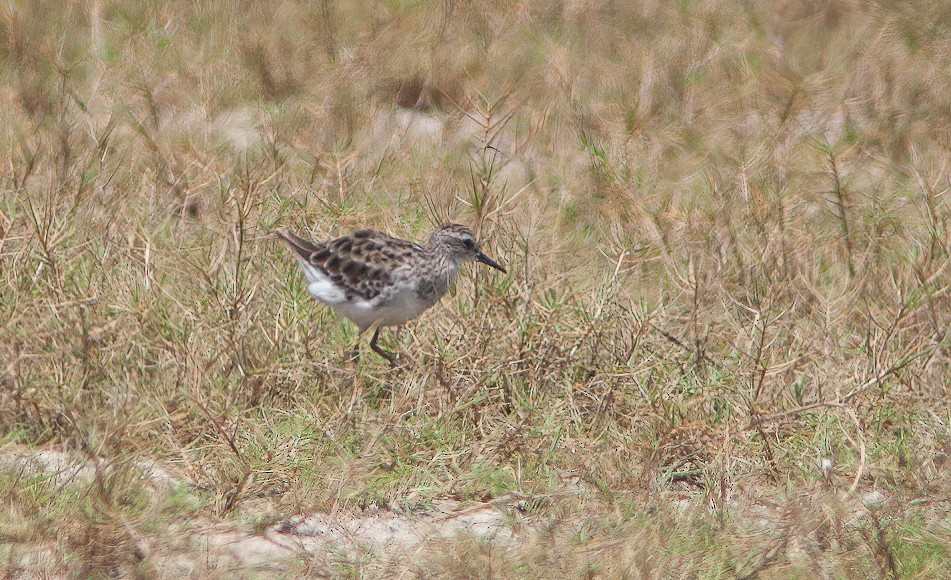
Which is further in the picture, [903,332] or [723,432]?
[903,332]

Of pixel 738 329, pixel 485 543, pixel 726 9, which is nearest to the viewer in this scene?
pixel 485 543

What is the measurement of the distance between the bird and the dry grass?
0.15m

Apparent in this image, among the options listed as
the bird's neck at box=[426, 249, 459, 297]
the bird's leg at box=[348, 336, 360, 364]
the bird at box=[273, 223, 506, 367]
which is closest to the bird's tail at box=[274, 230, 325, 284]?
the bird at box=[273, 223, 506, 367]

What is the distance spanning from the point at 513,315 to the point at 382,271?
696 millimetres

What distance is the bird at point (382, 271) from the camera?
18.7 ft

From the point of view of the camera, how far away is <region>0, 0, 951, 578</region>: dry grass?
4.45 metres

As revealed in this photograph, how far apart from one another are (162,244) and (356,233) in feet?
3.22

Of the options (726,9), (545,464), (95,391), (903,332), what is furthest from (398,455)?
(726,9)

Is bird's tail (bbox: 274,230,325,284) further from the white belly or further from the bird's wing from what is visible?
the white belly

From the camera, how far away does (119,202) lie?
257 inches

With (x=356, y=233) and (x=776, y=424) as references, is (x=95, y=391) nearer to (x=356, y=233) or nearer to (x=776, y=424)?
(x=356, y=233)

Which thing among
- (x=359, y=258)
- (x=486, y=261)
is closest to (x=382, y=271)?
(x=359, y=258)

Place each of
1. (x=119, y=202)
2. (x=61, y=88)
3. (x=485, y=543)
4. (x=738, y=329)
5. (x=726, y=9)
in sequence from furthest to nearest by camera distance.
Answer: (x=726, y=9) → (x=61, y=88) → (x=119, y=202) → (x=738, y=329) → (x=485, y=543)

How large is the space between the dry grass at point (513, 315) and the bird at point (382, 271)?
0.15 metres
